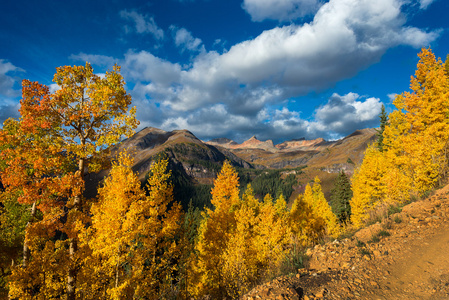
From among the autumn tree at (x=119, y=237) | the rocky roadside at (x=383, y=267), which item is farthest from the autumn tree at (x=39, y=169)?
the rocky roadside at (x=383, y=267)

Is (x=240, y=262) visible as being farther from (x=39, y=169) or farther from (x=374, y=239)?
(x=39, y=169)

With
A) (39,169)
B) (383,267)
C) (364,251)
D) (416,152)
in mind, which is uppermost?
(39,169)

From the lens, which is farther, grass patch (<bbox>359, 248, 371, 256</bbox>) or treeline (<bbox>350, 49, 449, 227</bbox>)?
treeline (<bbox>350, 49, 449, 227</bbox>)

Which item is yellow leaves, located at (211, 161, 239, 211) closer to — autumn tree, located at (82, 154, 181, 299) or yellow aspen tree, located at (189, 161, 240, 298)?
yellow aspen tree, located at (189, 161, 240, 298)

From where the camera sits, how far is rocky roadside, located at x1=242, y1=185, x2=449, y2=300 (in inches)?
244

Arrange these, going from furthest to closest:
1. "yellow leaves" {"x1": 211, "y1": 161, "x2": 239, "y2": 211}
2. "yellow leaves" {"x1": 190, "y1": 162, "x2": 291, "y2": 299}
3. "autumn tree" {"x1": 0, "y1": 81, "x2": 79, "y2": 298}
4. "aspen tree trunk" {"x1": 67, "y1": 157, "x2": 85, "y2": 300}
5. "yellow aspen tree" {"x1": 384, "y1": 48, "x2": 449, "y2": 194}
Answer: "yellow leaves" {"x1": 211, "y1": 161, "x2": 239, "y2": 211}, "yellow aspen tree" {"x1": 384, "y1": 48, "x2": 449, "y2": 194}, "yellow leaves" {"x1": 190, "y1": 162, "x2": 291, "y2": 299}, "aspen tree trunk" {"x1": 67, "y1": 157, "x2": 85, "y2": 300}, "autumn tree" {"x1": 0, "y1": 81, "x2": 79, "y2": 298}

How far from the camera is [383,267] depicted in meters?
7.35

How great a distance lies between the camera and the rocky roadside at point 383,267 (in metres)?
6.19

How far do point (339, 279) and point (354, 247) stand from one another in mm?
2963

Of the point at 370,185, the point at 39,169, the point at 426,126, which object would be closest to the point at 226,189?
the point at 370,185

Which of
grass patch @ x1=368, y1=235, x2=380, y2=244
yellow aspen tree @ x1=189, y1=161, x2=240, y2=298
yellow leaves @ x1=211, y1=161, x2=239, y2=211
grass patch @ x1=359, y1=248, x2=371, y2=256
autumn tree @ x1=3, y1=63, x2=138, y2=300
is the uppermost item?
autumn tree @ x1=3, y1=63, x2=138, y2=300

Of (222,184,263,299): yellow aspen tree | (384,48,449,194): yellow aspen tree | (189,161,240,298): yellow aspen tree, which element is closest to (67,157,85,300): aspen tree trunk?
(222,184,263,299): yellow aspen tree

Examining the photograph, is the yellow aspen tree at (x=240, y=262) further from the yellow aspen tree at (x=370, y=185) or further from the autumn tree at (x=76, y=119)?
the yellow aspen tree at (x=370, y=185)

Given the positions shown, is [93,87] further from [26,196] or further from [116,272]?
[116,272]
